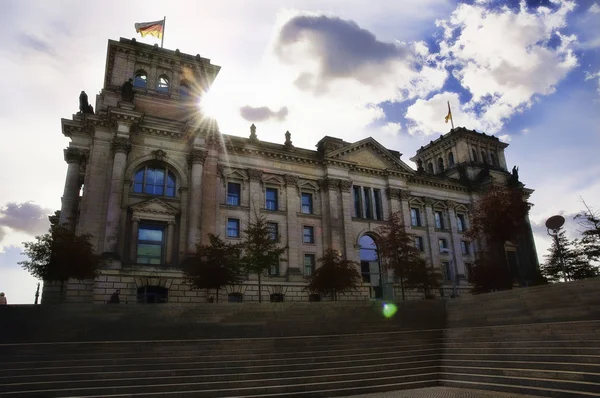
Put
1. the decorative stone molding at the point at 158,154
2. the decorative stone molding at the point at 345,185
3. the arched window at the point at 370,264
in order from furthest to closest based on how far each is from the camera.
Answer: the decorative stone molding at the point at 345,185 → the arched window at the point at 370,264 → the decorative stone molding at the point at 158,154

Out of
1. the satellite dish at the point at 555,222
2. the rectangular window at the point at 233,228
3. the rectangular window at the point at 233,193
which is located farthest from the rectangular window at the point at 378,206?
the satellite dish at the point at 555,222

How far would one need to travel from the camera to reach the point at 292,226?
41.2m

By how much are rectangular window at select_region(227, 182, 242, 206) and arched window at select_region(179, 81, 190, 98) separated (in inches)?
445

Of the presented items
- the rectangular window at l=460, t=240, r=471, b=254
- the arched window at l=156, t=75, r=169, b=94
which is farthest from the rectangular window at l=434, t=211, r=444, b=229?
the arched window at l=156, t=75, r=169, b=94

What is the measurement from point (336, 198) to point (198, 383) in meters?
Result: 31.3

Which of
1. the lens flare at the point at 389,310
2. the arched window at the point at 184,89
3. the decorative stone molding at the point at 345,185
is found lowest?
the lens flare at the point at 389,310

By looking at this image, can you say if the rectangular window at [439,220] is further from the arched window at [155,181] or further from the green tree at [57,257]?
the green tree at [57,257]

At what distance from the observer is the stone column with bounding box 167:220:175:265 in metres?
34.8

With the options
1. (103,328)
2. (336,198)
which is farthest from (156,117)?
(103,328)

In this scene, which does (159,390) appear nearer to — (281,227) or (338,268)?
(338,268)

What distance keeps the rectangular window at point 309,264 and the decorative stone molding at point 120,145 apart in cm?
1942

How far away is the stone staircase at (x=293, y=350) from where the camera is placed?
47.0 ft

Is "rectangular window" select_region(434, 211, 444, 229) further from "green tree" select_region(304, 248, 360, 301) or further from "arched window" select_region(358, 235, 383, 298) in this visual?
"green tree" select_region(304, 248, 360, 301)

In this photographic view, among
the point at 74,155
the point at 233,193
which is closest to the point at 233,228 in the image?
the point at 233,193
